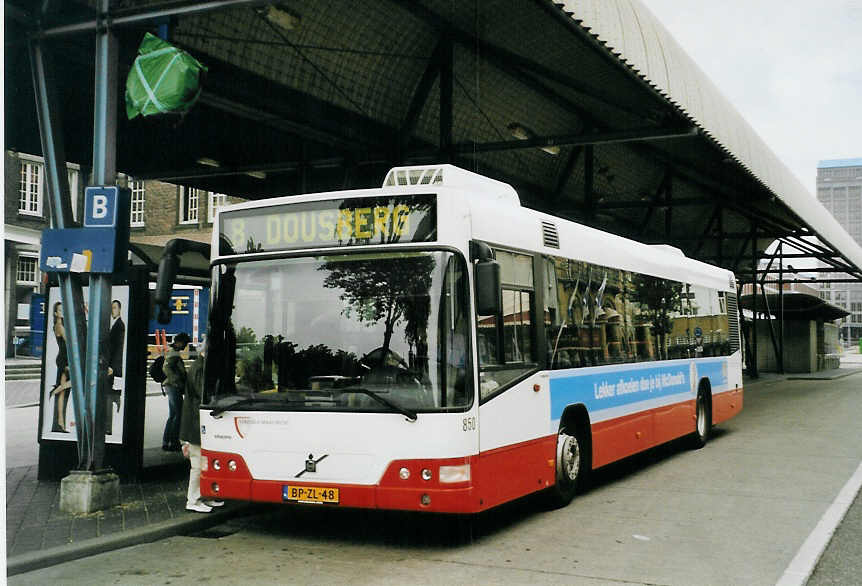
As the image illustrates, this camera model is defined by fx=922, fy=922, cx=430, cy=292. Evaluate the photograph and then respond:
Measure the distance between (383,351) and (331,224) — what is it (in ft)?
3.93

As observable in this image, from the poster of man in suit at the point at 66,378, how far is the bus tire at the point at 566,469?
15.5ft

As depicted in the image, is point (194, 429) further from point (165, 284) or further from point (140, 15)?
point (140, 15)

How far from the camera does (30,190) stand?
119 ft

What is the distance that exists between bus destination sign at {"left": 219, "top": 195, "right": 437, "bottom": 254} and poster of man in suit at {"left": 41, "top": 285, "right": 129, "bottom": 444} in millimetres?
2800

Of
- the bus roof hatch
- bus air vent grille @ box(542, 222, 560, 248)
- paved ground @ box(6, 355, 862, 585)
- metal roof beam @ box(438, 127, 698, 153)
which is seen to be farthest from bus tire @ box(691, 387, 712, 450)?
the bus roof hatch

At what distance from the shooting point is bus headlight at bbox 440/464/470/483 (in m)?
7.07

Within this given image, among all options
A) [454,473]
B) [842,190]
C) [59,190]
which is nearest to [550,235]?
[454,473]

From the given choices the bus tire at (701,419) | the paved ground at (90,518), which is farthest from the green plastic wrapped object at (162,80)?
the bus tire at (701,419)

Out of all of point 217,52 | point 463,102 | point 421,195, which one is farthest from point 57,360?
point 463,102

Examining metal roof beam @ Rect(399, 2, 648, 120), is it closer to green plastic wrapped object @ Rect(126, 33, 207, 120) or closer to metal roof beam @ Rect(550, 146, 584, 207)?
green plastic wrapped object @ Rect(126, 33, 207, 120)

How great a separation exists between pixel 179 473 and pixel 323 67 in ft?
20.5

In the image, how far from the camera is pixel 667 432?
1282cm

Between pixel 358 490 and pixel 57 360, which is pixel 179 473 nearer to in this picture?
pixel 57 360

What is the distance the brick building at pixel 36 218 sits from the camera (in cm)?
3247
